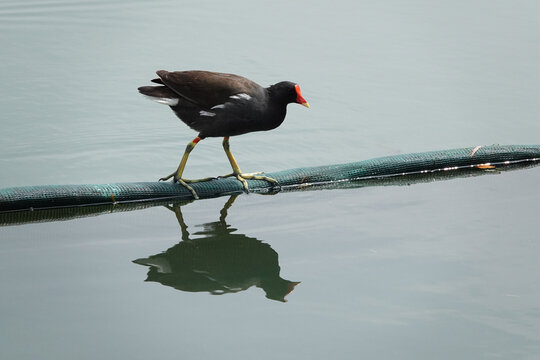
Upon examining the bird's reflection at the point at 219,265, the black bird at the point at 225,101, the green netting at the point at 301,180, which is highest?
the black bird at the point at 225,101

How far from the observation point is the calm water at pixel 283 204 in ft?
9.83

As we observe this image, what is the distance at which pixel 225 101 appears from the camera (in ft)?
13.1

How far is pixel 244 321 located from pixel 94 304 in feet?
1.84

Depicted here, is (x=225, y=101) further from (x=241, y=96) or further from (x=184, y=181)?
(x=184, y=181)

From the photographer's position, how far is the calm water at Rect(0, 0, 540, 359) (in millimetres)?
2996

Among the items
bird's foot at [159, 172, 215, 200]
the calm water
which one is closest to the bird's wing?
bird's foot at [159, 172, 215, 200]

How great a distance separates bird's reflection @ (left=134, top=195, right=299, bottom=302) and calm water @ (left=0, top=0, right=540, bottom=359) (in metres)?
0.01

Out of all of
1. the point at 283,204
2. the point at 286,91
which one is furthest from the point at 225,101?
the point at 283,204

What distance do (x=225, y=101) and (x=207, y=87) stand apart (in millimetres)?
118

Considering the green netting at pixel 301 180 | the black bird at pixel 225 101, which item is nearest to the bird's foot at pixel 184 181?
the green netting at pixel 301 180

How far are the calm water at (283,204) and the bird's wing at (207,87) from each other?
0.55m

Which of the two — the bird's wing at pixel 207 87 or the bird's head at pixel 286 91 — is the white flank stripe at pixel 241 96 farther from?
the bird's head at pixel 286 91

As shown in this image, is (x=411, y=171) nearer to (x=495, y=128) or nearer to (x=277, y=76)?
(x=495, y=128)

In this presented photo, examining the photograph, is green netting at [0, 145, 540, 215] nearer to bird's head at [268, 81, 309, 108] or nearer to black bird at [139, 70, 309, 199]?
black bird at [139, 70, 309, 199]
